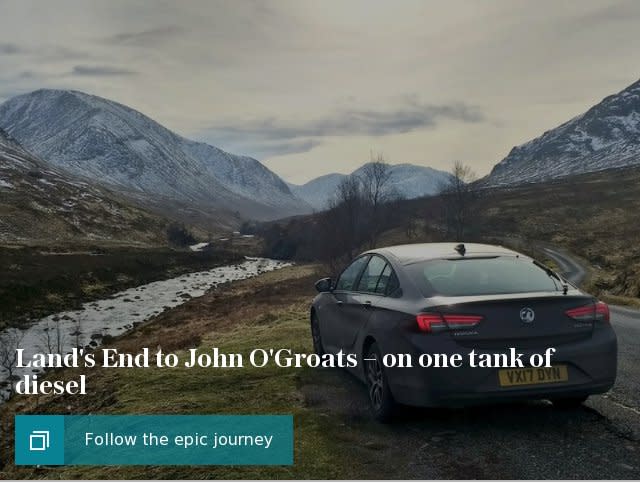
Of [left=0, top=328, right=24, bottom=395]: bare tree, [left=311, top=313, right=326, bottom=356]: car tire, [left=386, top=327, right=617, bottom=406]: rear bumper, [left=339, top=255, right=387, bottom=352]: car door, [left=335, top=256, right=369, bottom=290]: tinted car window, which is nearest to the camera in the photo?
[left=386, top=327, right=617, bottom=406]: rear bumper

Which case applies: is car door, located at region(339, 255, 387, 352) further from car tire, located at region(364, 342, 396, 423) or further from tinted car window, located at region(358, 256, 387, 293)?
car tire, located at region(364, 342, 396, 423)

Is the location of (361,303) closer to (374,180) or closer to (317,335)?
(317,335)

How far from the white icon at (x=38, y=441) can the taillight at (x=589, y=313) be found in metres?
7.19

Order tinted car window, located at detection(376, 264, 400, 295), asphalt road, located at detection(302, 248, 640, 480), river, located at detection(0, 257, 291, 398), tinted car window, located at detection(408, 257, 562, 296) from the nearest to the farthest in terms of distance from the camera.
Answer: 1. asphalt road, located at detection(302, 248, 640, 480)
2. tinted car window, located at detection(408, 257, 562, 296)
3. tinted car window, located at detection(376, 264, 400, 295)
4. river, located at detection(0, 257, 291, 398)

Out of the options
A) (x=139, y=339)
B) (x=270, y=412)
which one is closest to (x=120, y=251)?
(x=139, y=339)

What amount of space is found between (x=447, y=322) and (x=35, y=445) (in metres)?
6.01

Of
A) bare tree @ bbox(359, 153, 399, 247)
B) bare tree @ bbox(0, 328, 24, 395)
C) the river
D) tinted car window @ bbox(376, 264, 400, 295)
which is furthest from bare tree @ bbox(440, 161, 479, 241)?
tinted car window @ bbox(376, 264, 400, 295)

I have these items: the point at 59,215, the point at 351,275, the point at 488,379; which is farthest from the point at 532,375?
the point at 59,215

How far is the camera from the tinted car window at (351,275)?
8930mm

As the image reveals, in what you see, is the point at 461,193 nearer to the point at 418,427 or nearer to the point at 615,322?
the point at 615,322

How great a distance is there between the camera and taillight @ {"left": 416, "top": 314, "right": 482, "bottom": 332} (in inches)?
243

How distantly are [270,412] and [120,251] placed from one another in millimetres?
75145

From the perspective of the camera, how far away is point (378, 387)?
7.20m

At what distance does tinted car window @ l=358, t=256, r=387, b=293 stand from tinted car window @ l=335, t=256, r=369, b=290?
0.28 metres
